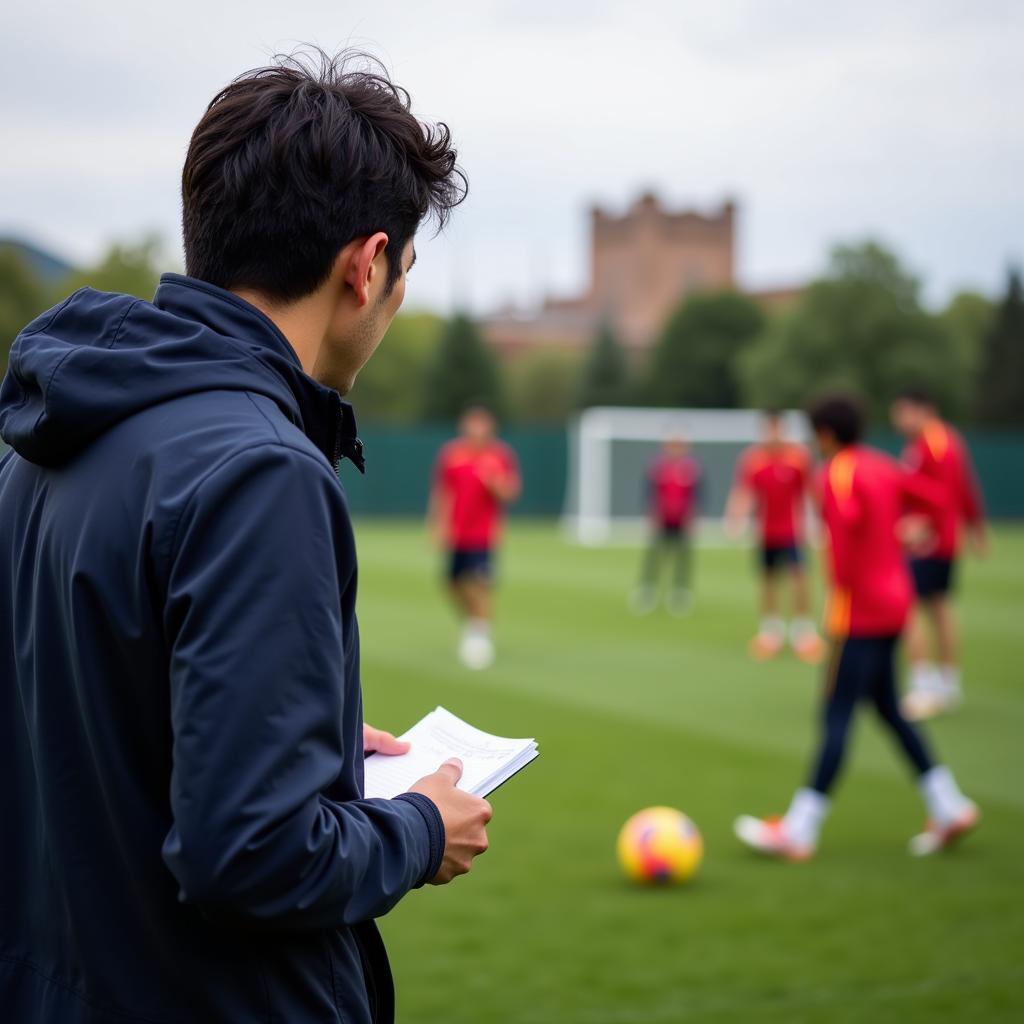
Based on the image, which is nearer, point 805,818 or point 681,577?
point 805,818

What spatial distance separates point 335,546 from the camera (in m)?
1.65

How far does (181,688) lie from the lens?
1.52 meters

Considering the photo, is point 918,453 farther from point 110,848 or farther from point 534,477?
point 534,477

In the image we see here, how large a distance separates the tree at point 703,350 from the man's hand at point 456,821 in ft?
230

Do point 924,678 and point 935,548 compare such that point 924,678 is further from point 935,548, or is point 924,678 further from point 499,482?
point 499,482

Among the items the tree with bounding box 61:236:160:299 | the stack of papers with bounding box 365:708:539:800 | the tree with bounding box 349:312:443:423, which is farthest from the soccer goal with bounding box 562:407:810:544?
the tree with bounding box 349:312:443:423

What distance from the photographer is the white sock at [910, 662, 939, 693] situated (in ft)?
36.6

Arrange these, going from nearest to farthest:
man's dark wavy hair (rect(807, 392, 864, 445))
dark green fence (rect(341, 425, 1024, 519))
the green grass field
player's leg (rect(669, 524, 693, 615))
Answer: the green grass field < man's dark wavy hair (rect(807, 392, 864, 445)) < player's leg (rect(669, 524, 693, 615)) < dark green fence (rect(341, 425, 1024, 519))

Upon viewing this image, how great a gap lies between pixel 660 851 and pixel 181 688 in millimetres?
4990

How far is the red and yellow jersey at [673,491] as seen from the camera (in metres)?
20.2

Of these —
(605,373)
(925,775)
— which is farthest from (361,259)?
(605,373)

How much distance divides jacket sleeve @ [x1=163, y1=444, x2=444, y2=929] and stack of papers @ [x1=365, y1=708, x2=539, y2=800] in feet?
1.45

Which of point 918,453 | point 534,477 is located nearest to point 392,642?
point 918,453

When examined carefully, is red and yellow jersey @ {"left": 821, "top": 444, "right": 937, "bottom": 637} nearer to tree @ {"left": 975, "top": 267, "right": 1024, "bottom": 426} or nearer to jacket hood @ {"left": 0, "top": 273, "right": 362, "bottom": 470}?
jacket hood @ {"left": 0, "top": 273, "right": 362, "bottom": 470}
